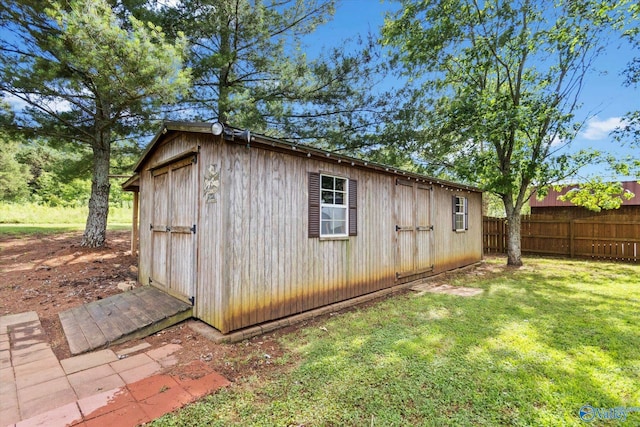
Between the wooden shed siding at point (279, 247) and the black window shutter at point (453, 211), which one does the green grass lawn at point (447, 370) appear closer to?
the wooden shed siding at point (279, 247)

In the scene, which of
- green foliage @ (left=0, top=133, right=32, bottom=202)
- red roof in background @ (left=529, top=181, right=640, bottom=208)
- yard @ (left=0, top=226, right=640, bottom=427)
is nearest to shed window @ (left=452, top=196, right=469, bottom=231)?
yard @ (left=0, top=226, right=640, bottom=427)

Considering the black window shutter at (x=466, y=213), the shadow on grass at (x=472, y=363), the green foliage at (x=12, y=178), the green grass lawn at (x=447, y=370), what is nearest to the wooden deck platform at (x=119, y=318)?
the green grass lawn at (x=447, y=370)

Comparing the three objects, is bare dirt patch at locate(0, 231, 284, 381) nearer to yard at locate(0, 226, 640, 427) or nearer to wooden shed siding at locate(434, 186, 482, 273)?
yard at locate(0, 226, 640, 427)

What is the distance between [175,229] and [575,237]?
13287 millimetres

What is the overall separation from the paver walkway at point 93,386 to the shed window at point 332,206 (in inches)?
98.1

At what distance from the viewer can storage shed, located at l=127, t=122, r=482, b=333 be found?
3.66 meters

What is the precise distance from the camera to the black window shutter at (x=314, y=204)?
4.54m

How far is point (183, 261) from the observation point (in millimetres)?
4371

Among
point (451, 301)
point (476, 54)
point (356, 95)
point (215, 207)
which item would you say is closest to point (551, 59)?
point (476, 54)

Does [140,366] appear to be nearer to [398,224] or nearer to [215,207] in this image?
[215,207]

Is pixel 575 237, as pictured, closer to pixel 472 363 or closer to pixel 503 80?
pixel 503 80

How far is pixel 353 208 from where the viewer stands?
520 cm

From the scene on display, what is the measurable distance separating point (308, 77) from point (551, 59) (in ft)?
23.8

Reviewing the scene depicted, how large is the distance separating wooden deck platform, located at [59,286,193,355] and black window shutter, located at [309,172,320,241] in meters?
2.08
